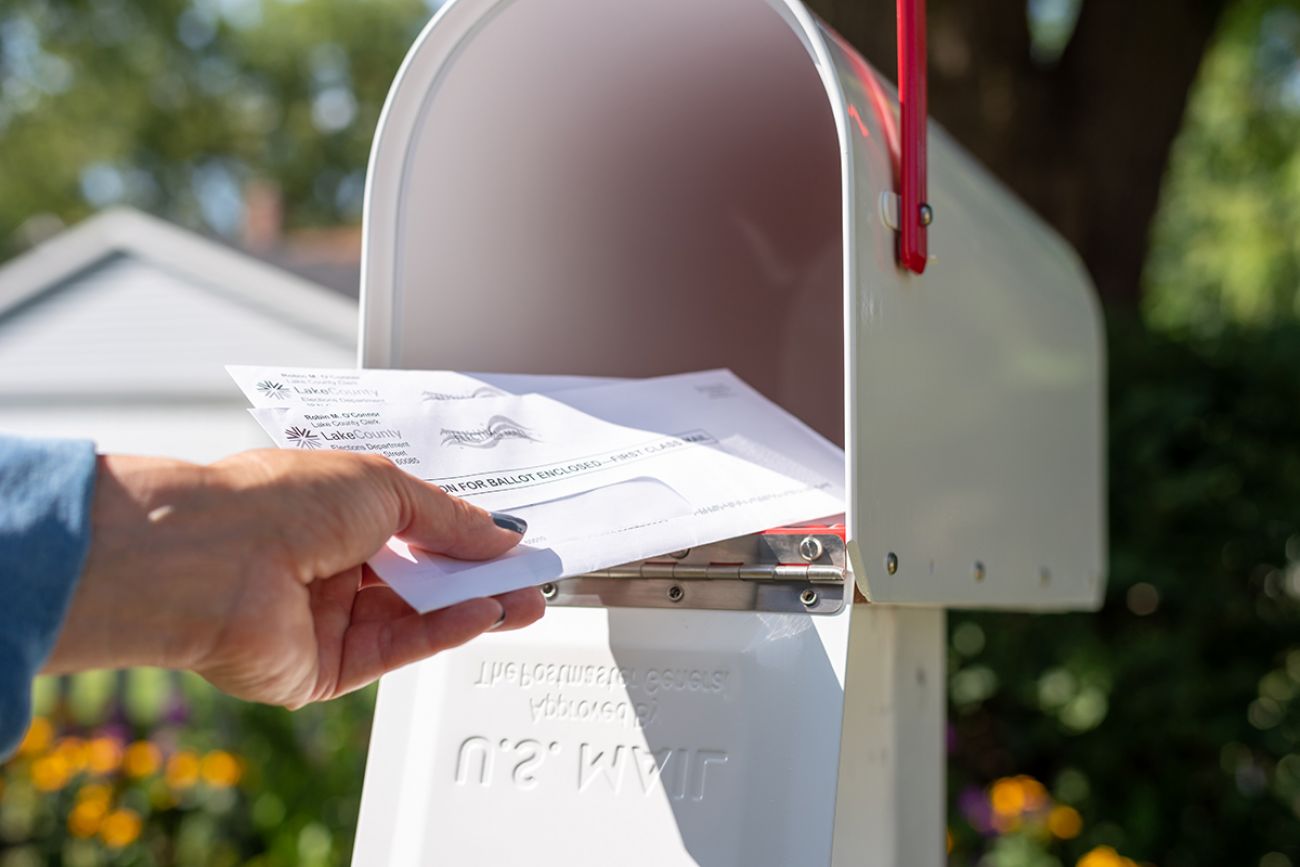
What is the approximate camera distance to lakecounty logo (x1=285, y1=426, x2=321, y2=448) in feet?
3.29

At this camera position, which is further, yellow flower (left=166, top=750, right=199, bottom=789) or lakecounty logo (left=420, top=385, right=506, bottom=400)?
yellow flower (left=166, top=750, right=199, bottom=789)

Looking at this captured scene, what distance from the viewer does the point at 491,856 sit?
1.19 metres

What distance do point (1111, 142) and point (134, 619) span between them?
160 inches

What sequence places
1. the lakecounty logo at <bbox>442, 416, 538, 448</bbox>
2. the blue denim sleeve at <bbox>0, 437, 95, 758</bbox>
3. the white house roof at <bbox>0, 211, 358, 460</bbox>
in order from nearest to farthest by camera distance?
the blue denim sleeve at <bbox>0, 437, 95, 758</bbox>
the lakecounty logo at <bbox>442, 416, 538, 448</bbox>
the white house roof at <bbox>0, 211, 358, 460</bbox>

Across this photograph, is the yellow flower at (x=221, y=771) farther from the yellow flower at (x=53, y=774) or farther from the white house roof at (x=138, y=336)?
the white house roof at (x=138, y=336)

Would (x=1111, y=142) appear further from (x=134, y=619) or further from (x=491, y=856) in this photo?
(x=134, y=619)

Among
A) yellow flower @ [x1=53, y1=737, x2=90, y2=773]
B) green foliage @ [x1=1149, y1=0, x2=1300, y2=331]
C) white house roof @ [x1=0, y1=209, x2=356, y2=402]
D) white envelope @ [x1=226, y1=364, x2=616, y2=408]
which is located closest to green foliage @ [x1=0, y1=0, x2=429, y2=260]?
white house roof @ [x1=0, y1=209, x2=356, y2=402]

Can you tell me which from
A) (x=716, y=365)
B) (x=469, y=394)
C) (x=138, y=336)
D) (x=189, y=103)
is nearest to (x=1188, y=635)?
(x=716, y=365)

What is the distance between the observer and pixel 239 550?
911mm

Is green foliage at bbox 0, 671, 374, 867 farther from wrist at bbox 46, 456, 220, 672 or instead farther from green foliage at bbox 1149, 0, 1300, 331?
green foliage at bbox 1149, 0, 1300, 331

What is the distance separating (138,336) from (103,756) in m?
6.78

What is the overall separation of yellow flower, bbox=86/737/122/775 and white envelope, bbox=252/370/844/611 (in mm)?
2436

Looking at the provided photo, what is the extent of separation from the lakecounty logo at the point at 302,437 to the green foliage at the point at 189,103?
1345cm

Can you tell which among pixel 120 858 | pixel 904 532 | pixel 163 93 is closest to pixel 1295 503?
pixel 904 532
